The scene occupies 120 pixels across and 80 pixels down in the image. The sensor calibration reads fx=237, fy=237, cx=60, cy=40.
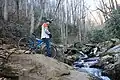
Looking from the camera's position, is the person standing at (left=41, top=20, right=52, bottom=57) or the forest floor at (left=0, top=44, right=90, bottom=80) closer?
the forest floor at (left=0, top=44, right=90, bottom=80)

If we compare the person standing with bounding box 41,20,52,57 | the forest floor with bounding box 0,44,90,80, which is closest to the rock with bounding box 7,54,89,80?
the forest floor with bounding box 0,44,90,80

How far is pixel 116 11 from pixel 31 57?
532 inches

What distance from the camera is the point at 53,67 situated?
29.1 feet

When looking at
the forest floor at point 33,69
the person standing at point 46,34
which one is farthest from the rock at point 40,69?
the person standing at point 46,34

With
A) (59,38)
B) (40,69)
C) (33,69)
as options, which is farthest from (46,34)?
(59,38)

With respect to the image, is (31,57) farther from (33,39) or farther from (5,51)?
(33,39)

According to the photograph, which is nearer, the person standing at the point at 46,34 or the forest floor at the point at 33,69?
the forest floor at the point at 33,69

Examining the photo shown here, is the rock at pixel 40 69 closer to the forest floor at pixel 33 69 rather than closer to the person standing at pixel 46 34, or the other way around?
the forest floor at pixel 33 69

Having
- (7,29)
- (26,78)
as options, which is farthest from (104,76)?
(7,29)

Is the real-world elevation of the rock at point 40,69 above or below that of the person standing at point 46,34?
below

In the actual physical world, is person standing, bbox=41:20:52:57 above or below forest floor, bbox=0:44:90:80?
above

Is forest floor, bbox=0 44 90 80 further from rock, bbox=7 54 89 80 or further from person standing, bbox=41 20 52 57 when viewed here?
person standing, bbox=41 20 52 57

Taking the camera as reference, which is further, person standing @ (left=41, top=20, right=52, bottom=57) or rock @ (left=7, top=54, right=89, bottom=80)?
person standing @ (left=41, top=20, right=52, bottom=57)

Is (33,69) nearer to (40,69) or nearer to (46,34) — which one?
(40,69)
